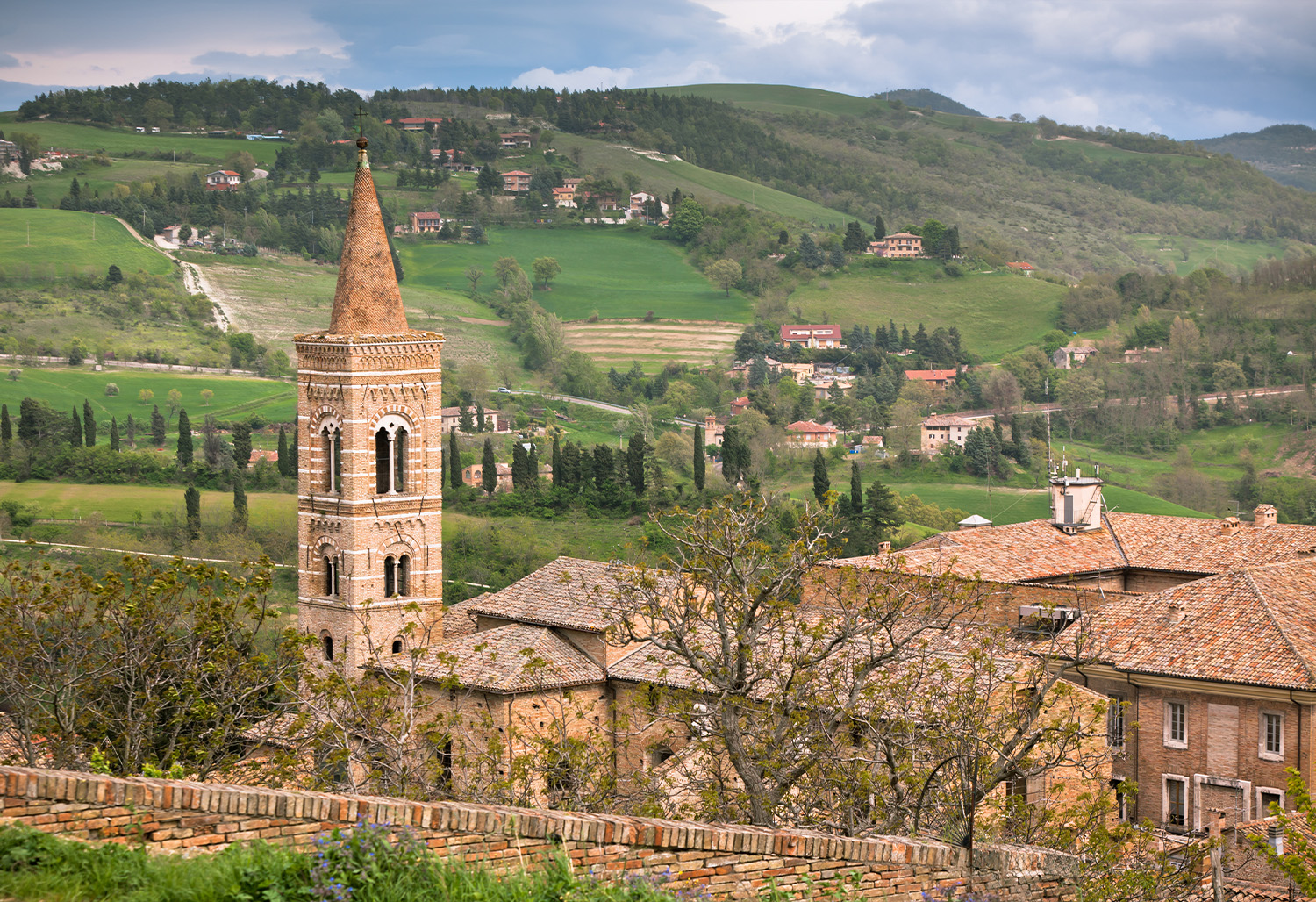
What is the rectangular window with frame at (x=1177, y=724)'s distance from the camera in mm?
33062

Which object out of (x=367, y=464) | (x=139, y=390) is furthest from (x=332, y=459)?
(x=139, y=390)

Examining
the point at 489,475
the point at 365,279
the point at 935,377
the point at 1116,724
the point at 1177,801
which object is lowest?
the point at 1177,801

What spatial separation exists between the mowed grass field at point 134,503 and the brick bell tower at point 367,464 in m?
39.4

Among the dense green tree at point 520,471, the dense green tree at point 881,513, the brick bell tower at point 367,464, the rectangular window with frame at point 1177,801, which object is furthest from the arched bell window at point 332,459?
the dense green tree at point 520,471

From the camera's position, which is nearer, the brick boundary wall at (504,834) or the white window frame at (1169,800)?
the brick boundary wall at (504,834)

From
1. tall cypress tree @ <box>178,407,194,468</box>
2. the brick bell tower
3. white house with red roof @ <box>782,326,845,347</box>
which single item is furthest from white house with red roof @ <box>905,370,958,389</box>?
the brick bell tower

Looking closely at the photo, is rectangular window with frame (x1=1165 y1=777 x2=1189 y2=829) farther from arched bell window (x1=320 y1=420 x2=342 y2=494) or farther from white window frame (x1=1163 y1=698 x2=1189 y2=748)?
arched bell window (x1=320 y1=420 x2=342 y2=494)

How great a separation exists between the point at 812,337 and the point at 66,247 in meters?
70.6

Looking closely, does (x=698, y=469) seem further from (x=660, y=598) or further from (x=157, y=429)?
(x=660, y=598)

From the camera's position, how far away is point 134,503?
83062mm

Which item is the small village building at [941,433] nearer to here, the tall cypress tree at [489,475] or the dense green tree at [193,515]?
the tall cypress tree at [489,475]

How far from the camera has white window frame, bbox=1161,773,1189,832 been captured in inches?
1294

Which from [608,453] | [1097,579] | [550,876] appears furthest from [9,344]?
[550,876]

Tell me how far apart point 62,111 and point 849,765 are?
18876cm
